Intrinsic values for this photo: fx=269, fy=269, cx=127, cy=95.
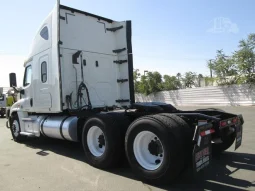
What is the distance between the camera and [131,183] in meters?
4.54

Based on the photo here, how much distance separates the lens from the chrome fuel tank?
649 centimetres

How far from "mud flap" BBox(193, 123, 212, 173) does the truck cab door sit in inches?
231

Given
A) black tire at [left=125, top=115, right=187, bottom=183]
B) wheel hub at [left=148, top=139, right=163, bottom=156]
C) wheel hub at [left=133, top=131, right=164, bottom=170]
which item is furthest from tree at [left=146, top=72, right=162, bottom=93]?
black tire at [left=125, top=115, right=187, bottom=183]

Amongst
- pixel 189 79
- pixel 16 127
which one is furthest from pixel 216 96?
pixel 16 127

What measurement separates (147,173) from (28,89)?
5565 millimetres

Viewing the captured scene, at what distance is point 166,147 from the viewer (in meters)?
4.21

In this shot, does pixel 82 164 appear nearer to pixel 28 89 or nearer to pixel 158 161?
pixel 158 161

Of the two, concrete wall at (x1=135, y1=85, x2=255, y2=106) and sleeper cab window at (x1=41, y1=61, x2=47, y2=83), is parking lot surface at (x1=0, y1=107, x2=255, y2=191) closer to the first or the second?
sleeper cab window at (x1=41, y1=61, x2=47, y2=83)

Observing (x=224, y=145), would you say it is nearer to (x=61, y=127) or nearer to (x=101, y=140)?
(x=101, y=140)

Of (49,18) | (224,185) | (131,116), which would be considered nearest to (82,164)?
(131,116)

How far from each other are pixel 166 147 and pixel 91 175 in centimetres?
170

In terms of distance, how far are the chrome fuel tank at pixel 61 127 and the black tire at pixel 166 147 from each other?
235 cm

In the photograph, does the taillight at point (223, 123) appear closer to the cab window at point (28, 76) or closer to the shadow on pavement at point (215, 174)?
the shadow on pavement at point (215, 174)

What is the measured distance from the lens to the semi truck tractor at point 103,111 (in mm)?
4297
